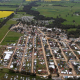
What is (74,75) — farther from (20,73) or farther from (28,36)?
(28,36)

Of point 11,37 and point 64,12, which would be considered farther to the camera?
point 64,12

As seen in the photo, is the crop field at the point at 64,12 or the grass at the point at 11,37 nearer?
the grass at the point at 11,37

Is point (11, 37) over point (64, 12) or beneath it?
beneath

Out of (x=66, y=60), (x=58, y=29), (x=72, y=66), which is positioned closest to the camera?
(x=72, y=66)

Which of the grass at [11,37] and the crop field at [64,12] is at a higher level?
the crop field at [64,12]

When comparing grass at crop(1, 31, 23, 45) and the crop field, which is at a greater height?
the crop field

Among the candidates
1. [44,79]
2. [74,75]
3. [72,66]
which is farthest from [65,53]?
[44,79]

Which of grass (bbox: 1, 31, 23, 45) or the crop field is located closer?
grass (bbox: 1, 31, 23, 45)

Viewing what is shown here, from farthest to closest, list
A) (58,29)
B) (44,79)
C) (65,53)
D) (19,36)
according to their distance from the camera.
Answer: (58,29)
(19,36)
(65,53)
(44,79)
